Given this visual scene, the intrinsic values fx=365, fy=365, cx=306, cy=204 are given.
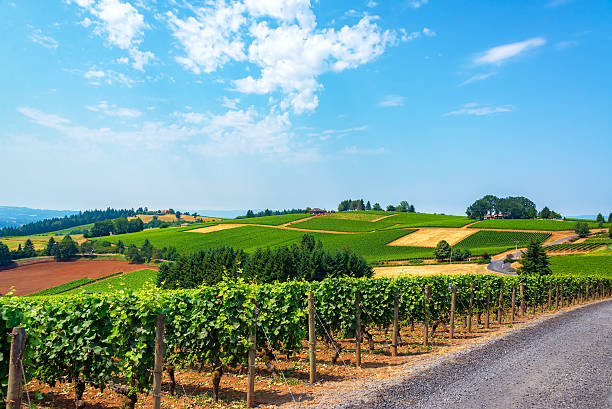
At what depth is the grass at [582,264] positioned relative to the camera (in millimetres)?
59900

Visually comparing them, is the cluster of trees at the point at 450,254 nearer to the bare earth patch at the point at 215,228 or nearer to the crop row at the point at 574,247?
the crop row at the point at 574,247

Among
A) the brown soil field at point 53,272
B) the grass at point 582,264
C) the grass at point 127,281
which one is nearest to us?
the grass at point 582,264

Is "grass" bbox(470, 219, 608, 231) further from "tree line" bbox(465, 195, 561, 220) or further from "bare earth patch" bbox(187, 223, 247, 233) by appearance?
"bare earth patch" bbox(187, 223, 247, 233)

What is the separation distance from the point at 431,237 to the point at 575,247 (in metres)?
34.0

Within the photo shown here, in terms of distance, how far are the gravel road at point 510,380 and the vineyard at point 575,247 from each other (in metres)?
85.2

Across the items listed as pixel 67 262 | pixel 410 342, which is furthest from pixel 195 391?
pixel 67 262

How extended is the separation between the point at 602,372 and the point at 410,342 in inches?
266

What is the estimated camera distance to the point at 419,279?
1667cm

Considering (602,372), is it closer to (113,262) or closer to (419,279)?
(419,279)

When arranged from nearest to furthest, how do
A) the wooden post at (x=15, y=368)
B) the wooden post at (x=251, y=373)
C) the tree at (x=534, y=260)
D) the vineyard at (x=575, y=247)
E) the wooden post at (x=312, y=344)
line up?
the wooden post at (x=15, y=368) → the wooden post at (x=251, y=373) → the wooden post at (x=312, y=344) → the tree at (x=534, y=260) → the vineyard at (x=575, y=247)

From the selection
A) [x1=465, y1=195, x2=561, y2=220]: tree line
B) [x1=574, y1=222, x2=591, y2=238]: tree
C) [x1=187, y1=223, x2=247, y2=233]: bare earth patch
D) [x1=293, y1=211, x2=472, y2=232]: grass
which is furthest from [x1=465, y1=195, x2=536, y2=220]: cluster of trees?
[x1=187, y1=223, x2=247, y2=233]: bare earth patch

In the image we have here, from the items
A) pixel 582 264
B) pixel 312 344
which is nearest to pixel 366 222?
pixel 582 264

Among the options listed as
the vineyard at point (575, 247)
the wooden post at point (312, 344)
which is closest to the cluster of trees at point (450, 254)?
the vineyard at point (575, 247)

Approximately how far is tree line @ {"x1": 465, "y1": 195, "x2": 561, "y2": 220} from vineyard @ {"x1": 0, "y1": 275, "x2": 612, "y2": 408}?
168m
